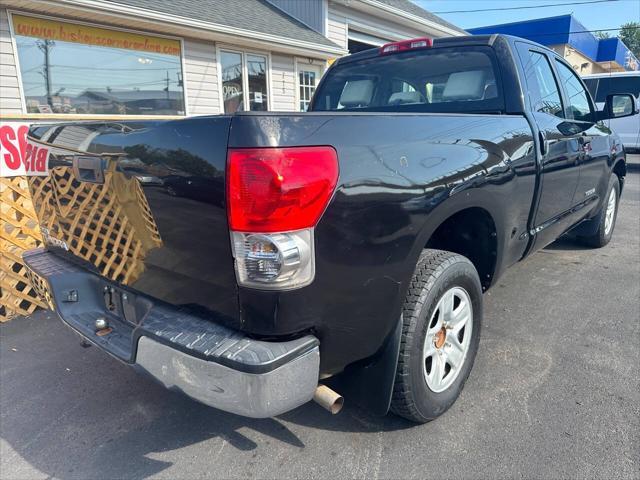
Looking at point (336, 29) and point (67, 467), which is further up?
point (336, 29)

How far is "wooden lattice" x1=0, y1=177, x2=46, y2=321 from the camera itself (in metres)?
3.74

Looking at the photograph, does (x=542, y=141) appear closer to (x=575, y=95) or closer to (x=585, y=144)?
(x=585, y=144)

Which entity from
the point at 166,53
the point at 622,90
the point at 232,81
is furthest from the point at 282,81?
the point at 622,90

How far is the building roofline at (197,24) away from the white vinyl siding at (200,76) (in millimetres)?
602

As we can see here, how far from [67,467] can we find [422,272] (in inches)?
75.8

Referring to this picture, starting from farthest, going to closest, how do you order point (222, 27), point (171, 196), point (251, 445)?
point (222, 27)
point (251, 445)
point (171, 196)

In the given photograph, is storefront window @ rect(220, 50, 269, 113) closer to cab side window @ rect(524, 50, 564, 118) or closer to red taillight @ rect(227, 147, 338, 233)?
cab side window @ rect(524, 50, 564, 118)

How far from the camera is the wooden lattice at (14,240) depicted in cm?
374

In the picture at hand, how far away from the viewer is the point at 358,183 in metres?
1.74

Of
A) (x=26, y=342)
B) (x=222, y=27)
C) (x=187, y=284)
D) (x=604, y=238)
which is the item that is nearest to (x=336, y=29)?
(x=222, y=27)

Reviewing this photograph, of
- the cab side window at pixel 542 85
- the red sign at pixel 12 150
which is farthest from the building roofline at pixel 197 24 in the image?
the cab side window at pixel 542 85

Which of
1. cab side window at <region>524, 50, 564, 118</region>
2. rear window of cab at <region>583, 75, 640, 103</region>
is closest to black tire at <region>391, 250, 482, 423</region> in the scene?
cab side window at <region>524, 50, 564, 118</region>

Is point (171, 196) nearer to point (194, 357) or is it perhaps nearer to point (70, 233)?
point (194, 357)

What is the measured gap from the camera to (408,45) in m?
3.62
